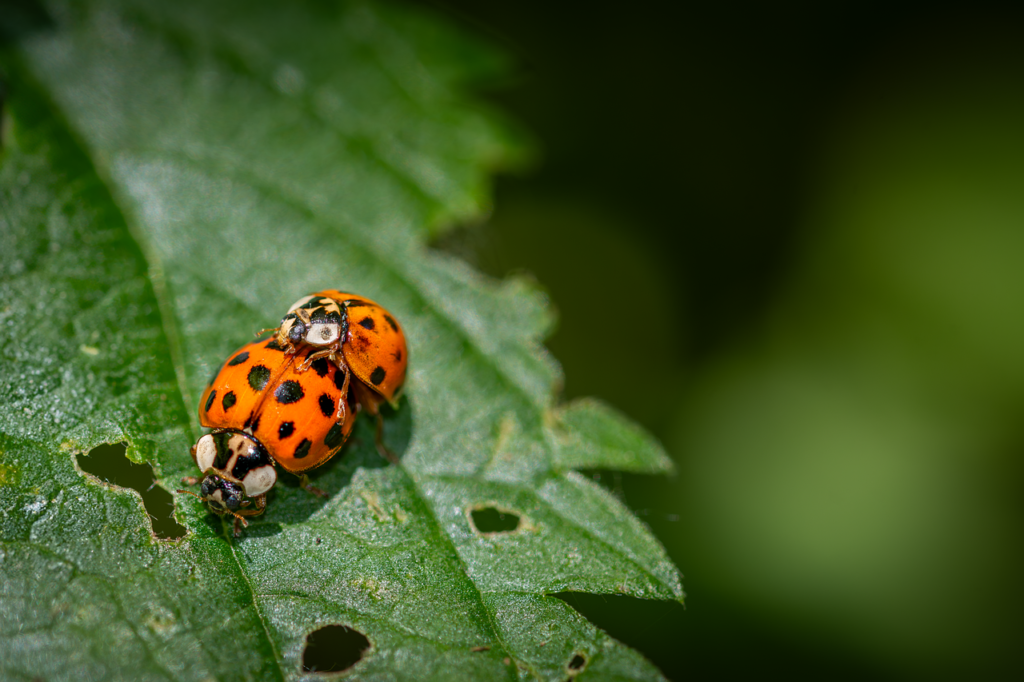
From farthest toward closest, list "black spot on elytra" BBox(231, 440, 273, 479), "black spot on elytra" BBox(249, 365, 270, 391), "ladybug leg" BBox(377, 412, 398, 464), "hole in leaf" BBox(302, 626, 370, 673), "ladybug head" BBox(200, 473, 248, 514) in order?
"ladybug leg" BBox(377, 412, 398, 464)
"black spot on elytra" BBox(249, 365, 270, 391)
"black spot on elytra" BBox(231, 440, 273, 479)
"ladybug head" BBox(200, 473, 248, 514)
"hole in leaf" BBox(302, 626, 370, 673)

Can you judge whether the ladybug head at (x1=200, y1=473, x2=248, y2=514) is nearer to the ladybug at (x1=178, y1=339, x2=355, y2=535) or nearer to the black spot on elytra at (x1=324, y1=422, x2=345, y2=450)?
the ladybug at (x1=178, y1=339, x2=355, y2=535)

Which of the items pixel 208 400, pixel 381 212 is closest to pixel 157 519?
pixel 208 400

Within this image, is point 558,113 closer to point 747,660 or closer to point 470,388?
point 470,388

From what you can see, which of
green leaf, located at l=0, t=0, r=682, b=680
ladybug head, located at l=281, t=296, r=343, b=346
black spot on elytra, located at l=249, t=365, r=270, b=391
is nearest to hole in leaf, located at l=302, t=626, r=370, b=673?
green leaf, located at l=0, t=0, r=682, b=680

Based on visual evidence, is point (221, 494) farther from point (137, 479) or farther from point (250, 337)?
point (250, 337)

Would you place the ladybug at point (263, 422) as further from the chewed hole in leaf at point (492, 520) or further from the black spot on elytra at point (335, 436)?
the chewed hole in leaf at point (492, 520)

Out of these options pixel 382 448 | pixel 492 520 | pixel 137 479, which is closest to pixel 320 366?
pixel 382 448
